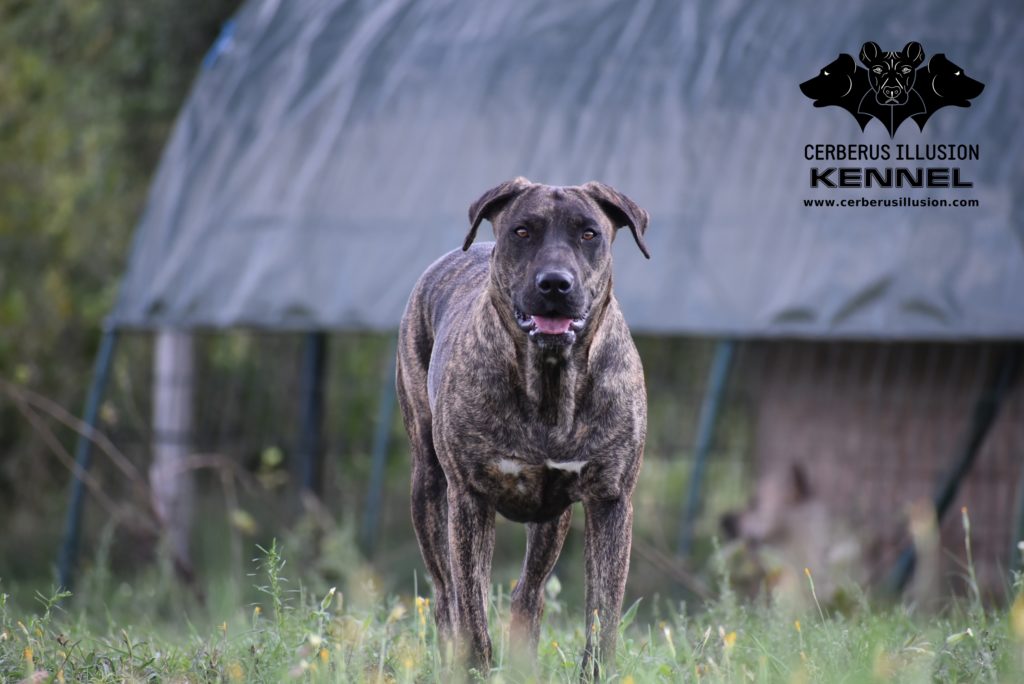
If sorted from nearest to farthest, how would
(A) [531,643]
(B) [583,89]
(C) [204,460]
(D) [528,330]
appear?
(D) [528,330], (A) [531,643], (B) [583,89], (C) [204,460]

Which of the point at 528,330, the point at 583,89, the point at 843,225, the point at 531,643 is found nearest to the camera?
the point at 528,330

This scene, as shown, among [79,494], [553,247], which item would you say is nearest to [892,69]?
[553,247]

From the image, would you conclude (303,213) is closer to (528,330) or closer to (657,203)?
(657,203)

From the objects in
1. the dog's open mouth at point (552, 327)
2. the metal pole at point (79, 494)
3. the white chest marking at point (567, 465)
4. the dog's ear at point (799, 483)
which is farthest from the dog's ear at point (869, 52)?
the metal pole at point (79, 494)

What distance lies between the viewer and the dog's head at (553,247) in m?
4.20

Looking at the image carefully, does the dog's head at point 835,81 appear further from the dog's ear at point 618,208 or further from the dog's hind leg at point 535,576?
the dog's hind leg at point 535,576

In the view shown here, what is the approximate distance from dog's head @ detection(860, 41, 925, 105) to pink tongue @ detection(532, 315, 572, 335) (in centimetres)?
418

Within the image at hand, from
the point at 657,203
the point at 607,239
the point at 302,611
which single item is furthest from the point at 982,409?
the point at 302,611

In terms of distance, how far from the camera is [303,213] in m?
8.99

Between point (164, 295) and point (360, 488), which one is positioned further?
point (360, 488)

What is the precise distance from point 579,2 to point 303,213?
87.2 inches

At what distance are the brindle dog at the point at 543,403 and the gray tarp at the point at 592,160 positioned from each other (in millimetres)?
3373

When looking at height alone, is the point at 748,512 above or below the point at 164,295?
below

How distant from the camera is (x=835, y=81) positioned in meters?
7.99
